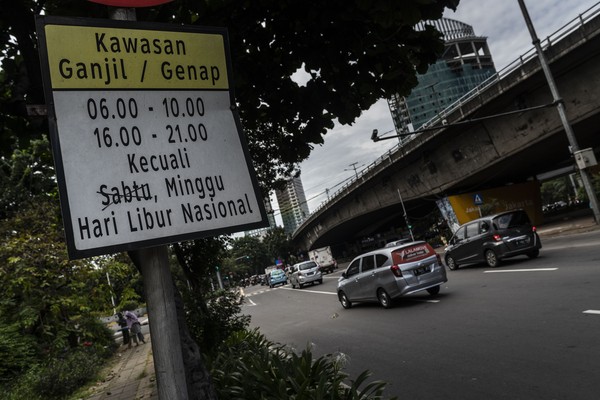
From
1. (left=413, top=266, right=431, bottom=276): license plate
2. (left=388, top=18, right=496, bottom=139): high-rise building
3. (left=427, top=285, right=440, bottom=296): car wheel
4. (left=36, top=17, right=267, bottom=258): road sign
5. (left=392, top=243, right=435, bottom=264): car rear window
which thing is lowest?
(left=427, top=285, right=440, bottom=296): car wheel

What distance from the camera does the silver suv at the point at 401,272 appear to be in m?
11.2

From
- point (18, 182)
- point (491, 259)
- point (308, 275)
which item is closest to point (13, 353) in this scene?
point (18, 182)

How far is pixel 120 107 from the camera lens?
1.83 metres

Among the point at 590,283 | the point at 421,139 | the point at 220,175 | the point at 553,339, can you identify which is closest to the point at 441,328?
the point at 553,339

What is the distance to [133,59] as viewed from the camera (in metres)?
1.89

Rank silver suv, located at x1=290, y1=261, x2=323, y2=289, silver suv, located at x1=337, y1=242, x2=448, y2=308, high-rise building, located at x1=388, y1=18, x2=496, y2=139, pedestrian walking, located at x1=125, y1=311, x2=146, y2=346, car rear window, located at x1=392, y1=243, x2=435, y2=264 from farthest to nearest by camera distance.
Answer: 1. high-rise building, located at x1=388, y1=18, x2=496, y2=139
2. silver suv, located at x1=290, y1=261, x2=323, y2=289
3. pedestrian walking, located at x1=125, y1=311, x2=146, y2=346
4. car rear window, located at x1=392, y1=243, x2=435, y2=264
5. silver suv, located at x1=337, y1=242, x2=448, y2=308

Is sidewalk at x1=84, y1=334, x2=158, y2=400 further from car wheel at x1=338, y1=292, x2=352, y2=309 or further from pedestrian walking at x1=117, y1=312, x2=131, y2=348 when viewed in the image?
car wheel at x1=338, y1=292, x2=352, y2=309

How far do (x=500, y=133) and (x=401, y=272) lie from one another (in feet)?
51.0

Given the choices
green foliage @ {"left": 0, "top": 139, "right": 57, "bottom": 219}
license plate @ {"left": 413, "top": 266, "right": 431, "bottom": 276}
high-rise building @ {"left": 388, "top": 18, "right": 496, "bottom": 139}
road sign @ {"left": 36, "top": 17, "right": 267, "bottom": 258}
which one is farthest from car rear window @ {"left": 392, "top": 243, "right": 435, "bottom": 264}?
high-rise building @ {"left": 388, "top": 18, "right": 496, "bottom": 139}

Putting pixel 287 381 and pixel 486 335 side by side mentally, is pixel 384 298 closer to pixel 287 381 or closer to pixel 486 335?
pixel 486 335

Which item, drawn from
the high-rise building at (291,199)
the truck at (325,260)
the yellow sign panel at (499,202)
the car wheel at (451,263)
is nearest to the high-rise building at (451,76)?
the high-rise building at (291,199)

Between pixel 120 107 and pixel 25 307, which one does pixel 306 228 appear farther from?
pixel 120 107

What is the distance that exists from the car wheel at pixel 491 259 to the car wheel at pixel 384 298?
4917 mm

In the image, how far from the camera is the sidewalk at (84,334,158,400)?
747 centimetres
